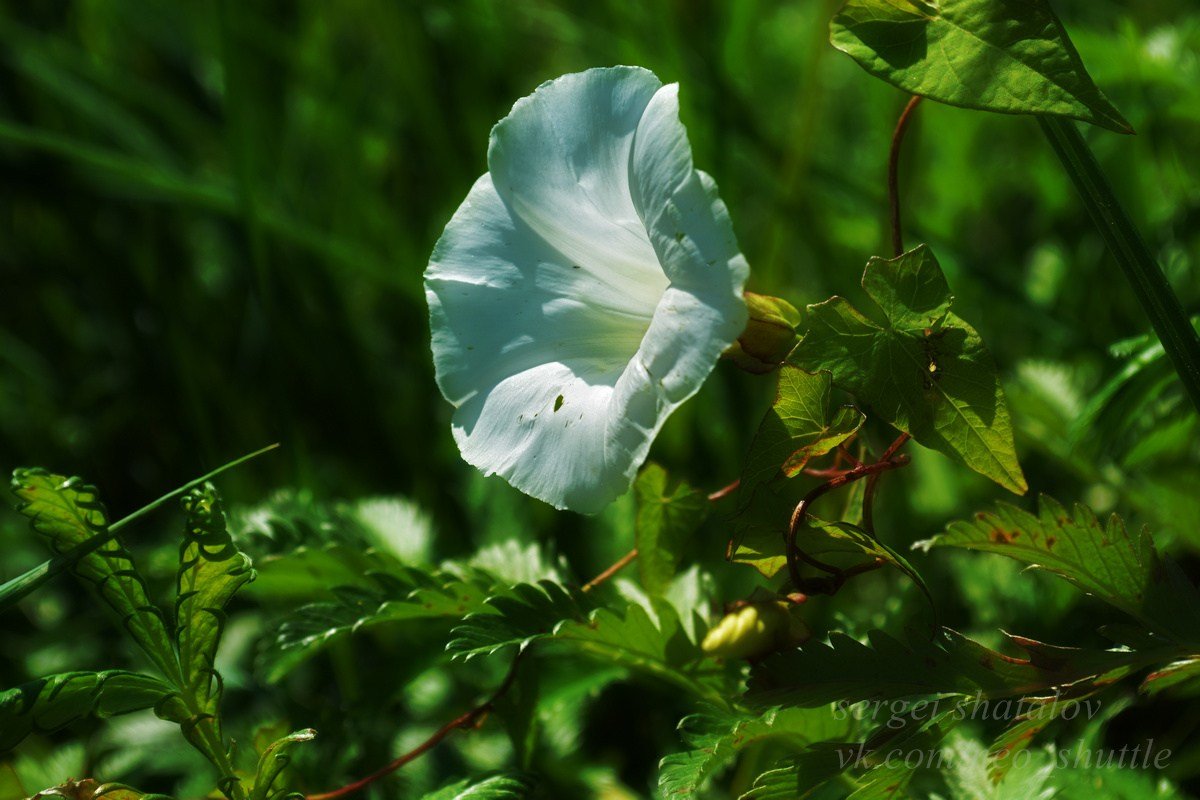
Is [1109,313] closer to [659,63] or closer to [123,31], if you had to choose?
[659,63]

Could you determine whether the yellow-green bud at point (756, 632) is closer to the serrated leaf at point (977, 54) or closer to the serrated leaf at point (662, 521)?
Answer: the serrated leaf at point (662, 521)

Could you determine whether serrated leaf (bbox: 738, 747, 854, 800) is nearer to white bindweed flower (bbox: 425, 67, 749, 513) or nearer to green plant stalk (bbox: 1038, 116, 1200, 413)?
white bindweed flower (bbox: 425, 67, 749, 513)

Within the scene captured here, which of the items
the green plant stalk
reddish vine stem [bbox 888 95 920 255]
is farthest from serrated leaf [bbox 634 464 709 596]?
the green plant stalk

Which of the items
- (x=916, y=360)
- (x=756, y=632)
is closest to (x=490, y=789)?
(x=756, y=632)

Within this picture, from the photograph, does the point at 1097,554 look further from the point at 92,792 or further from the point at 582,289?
the point at 92,792

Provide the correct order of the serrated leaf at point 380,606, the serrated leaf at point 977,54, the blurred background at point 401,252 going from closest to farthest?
the serrated leaf at point 977,54 < the serrated leaf at point 380,606 < the blurred background at point 401,252

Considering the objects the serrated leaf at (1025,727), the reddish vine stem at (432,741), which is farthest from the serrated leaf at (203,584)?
the serrated leaf at (1025,727)
